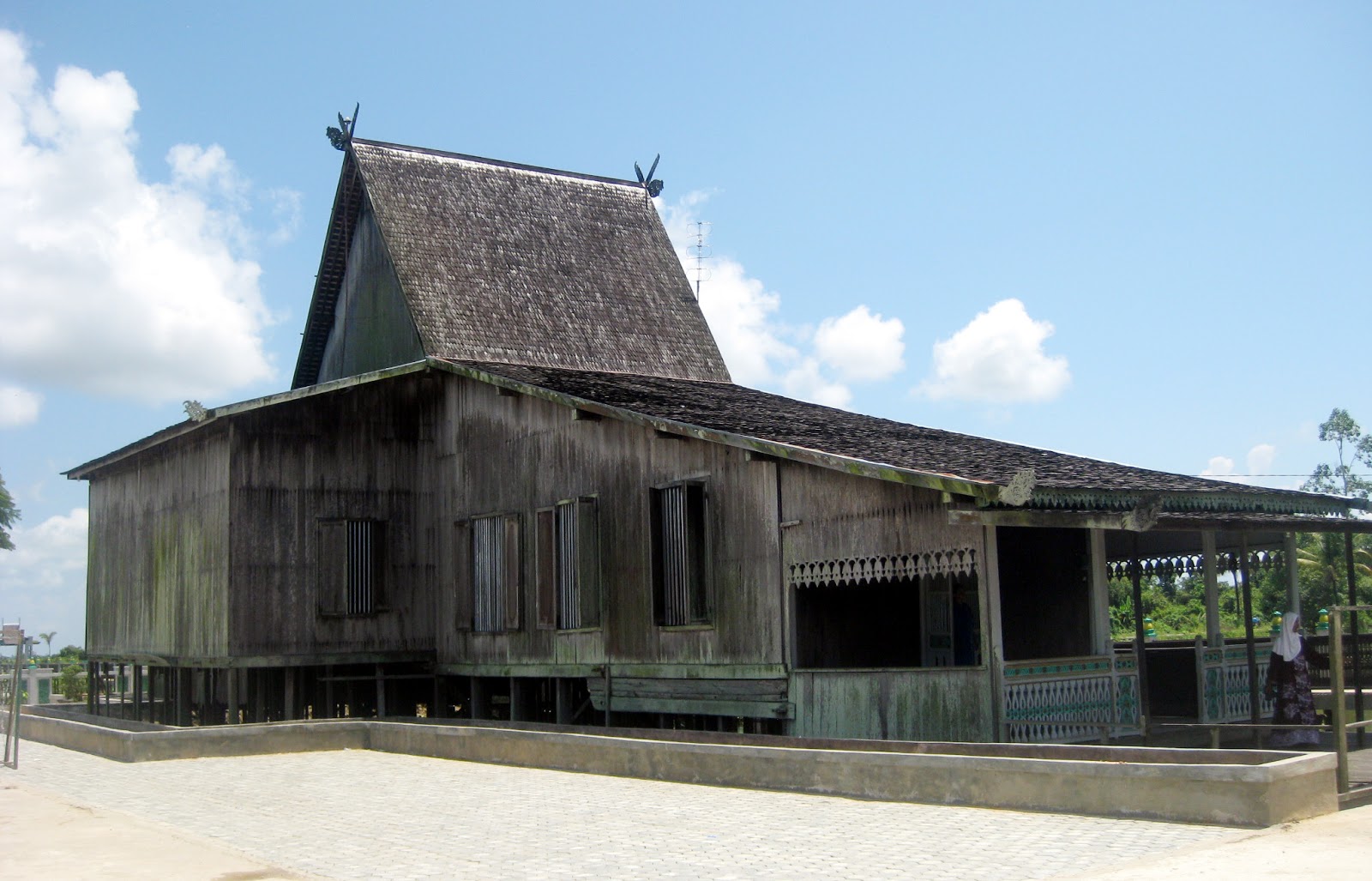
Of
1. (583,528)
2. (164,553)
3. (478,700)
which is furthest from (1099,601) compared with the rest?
(164,553)

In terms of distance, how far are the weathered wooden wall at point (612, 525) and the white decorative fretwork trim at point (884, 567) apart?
54 cm

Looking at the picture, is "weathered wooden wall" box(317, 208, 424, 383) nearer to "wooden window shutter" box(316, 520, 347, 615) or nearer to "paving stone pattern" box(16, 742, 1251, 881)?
"wooden window shutter" box(316, 520, 347, 615)

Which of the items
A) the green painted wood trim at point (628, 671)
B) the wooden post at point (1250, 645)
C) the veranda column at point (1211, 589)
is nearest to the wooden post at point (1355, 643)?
the wooden post at point (1250, 645)

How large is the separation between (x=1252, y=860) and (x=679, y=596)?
960cm

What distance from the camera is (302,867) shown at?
9.01 metres

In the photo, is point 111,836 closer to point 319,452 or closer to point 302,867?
point 302,867

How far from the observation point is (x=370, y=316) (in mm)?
25219

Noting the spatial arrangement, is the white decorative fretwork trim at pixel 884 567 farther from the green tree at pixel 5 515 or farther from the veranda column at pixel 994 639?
the green tree at pixel 5 515

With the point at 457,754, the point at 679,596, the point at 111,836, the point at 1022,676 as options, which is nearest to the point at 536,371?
the point at 679,596

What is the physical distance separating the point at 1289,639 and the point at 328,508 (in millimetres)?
12878

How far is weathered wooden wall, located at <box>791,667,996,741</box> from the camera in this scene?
13.0m

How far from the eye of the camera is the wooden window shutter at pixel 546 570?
62.0 feet

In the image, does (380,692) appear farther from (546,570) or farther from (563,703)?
(546,570)

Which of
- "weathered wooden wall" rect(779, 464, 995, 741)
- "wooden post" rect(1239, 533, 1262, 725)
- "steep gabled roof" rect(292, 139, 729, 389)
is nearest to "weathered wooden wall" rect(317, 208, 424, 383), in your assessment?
"steep gabled roof" rect(292, 139, 729, 389)
